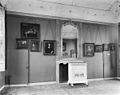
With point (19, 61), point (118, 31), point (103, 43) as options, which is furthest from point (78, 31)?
point (19, 61)

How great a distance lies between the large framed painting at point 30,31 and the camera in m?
4.89

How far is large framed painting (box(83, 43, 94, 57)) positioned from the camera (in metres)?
5.73

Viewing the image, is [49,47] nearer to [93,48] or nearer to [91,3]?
[93,48]

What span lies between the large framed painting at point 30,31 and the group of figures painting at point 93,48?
8.41ft

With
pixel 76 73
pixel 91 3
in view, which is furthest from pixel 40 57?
pixel 91 3

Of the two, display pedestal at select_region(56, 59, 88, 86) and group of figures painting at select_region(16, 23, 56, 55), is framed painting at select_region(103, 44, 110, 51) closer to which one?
display pedestal at select_region(56, 59, 88, 86)

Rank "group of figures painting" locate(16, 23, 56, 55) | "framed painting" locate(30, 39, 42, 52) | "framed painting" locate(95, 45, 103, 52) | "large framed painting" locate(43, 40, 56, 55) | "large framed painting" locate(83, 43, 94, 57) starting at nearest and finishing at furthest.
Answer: "group of figures painting" locate(16, 23, 56, 55) → "framed painting" locate(30, 39, 42, 52) → "large framed painting" locate(43, 40, 56, 55) → "large framed painting" locate(83, 43, 94, 57) → "framed painting" locate(95, 45, 103, 52)

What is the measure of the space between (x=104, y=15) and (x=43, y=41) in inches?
145

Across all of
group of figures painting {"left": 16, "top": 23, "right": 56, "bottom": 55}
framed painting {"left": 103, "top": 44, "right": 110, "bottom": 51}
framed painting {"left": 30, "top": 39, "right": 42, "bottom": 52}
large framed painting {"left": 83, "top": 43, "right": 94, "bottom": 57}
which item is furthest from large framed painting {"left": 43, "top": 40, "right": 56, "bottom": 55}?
framed painting {"left": 103, "top": 44, "right": 110, "bottom": 51}

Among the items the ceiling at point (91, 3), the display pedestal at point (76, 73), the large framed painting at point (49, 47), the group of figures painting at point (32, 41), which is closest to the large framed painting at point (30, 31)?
the group of figures painting at point (32, 41)

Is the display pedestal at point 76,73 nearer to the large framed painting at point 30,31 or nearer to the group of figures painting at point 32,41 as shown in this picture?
the group of figures painting at point 32,41

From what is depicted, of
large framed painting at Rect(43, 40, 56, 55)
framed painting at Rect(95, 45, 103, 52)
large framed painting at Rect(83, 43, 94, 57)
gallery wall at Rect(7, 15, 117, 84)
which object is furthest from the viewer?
framed painting at Rect(95, 45, 103, 52)

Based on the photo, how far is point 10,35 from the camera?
4.75 m

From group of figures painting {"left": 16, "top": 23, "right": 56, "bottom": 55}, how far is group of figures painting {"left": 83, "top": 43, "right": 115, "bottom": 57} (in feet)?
5.77
